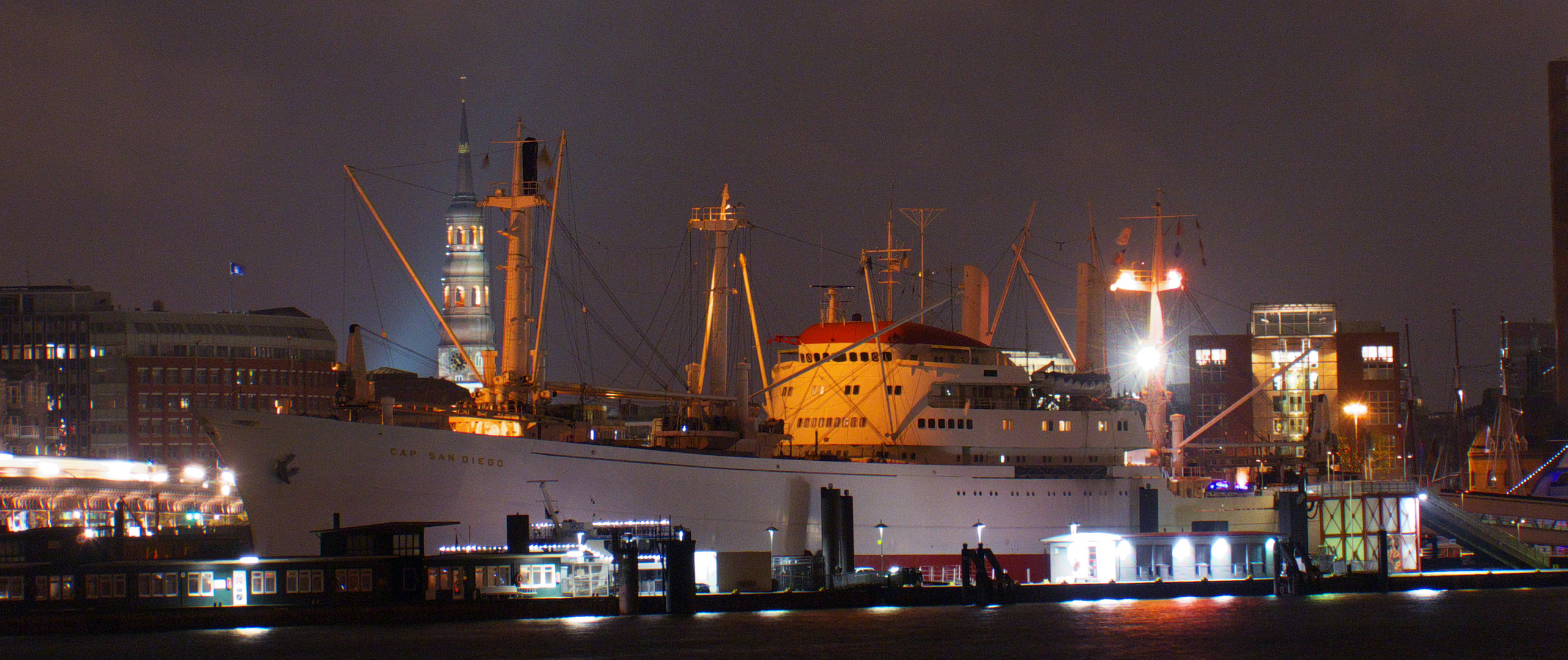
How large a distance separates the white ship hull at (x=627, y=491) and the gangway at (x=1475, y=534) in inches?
454

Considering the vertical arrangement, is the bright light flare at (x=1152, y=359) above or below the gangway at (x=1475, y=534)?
above

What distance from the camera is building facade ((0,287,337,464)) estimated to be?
113312 millimetres

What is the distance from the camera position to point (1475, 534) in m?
63.9

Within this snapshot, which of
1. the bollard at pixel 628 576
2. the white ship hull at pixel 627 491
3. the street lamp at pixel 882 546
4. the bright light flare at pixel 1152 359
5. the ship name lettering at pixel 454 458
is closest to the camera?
the white ship hull at pixel 627 491

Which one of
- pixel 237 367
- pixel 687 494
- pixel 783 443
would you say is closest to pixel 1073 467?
pixel 783 443

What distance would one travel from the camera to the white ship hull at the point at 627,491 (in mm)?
45781

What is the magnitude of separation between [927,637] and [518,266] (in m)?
17.3

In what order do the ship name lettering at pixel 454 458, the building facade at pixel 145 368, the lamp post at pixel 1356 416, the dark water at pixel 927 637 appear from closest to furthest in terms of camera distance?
1. the dark water at pixel 927 637
2. the ship name lettering at pixel 454 458
3. the lamp post at pixel 1356 416
4. the building facade at pixel 145 368

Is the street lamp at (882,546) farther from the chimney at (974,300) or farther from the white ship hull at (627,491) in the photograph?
the chimney at (974,300)

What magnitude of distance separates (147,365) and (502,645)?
8173 cm

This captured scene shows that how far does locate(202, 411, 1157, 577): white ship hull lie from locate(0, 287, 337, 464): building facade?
Answer: 68.1 meters

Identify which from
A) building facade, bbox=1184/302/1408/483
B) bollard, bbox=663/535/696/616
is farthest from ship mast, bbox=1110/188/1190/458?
building facade, bbox=1184/302/1408/483

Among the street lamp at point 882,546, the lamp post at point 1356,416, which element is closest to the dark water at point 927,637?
the street lamp at point 882,546

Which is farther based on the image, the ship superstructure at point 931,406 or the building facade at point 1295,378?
the building facade at point 1295,378
